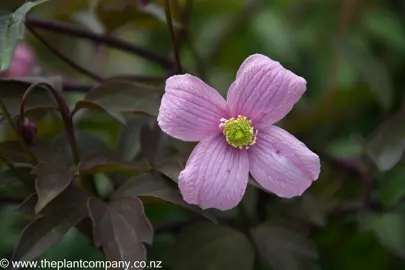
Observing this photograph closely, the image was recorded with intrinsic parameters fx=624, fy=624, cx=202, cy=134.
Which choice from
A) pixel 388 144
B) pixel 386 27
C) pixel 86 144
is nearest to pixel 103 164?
pixel 86 144

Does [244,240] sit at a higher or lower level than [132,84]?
lower

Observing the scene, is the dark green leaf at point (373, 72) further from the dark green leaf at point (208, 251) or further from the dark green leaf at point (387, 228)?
the dark green leaf at point (208, 251)

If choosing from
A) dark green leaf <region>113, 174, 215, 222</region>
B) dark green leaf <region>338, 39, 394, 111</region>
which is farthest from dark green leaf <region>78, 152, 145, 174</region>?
dark green leaf <region>338, 39, 394, 111</region>

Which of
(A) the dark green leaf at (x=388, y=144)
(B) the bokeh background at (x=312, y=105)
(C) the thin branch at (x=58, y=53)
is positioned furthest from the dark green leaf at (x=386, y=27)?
(C) the thin branch at (x=58, y=53)

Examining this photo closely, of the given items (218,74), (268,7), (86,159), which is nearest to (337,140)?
(218,74)

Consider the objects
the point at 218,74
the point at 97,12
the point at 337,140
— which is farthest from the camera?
the point at 218,74

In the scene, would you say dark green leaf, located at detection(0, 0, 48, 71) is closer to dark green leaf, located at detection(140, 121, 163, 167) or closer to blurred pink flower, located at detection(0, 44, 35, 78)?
dark green leaf, located at detection(140, 121, 163, 167)

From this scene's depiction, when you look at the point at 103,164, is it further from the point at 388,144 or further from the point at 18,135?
the point at 388,144

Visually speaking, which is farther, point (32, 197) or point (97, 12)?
point (97, 12)

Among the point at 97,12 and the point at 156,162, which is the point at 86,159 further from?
Result: the point at 97,12
